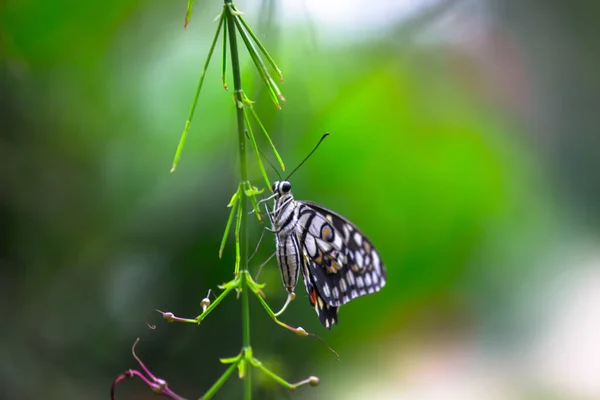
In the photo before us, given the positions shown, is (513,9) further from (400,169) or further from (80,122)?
(80,122)

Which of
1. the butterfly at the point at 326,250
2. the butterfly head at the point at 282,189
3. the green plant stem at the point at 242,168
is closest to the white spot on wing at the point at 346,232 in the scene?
the butterfly at the point at 326,250

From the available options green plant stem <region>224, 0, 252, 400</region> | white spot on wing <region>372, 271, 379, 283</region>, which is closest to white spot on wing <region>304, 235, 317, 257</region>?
white spot on wing <region>372, 271, 379, 283</region>

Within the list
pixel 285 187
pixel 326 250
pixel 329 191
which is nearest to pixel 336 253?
pixel 326 250

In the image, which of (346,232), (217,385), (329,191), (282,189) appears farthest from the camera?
(329,191)

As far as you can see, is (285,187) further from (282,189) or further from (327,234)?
(327,234)

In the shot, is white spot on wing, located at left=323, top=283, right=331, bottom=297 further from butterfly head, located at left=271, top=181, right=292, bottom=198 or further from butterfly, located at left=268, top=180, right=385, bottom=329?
butterfly head, located at left=271, top=181, right=292, bottom=198

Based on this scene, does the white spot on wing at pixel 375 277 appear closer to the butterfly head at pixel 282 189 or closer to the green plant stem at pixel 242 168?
the butterfly head at pixel 282 189

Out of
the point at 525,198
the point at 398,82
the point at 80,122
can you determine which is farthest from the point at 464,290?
the point at 80,122
